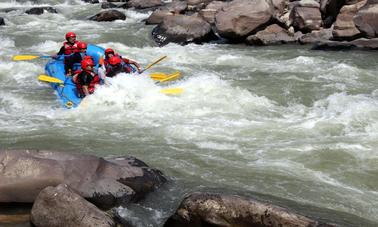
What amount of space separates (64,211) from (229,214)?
1.21 meters

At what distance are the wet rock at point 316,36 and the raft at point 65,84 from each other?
567 cm

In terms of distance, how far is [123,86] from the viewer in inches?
353

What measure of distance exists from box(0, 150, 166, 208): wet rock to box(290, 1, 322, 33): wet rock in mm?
10132

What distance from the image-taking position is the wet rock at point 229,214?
3.63 metres

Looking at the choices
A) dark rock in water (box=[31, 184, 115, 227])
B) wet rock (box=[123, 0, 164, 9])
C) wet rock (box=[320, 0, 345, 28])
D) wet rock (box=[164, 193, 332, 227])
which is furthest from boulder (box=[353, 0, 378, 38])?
dark rock in water (box=[31, 184, 115, 227])

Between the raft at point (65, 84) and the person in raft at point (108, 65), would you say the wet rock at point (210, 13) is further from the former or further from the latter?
the person in raft at point (108, 65)

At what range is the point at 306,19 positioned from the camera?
45.3 ft

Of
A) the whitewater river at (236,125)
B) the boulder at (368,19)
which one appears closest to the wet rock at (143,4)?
the whitewater river at (236,125)

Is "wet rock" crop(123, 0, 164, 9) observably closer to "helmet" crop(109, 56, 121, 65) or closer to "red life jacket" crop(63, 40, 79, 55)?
"red life jacket" crop(63, 40, 79, 55)

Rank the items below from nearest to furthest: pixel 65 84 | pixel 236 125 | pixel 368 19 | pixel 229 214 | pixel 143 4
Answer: pixel 229 214 → pixel 236 125 → pixel 65 84 → pixel 368 19 → pixel 143 4

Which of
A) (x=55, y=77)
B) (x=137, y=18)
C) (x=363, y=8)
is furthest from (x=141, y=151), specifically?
(x=137, y=18)

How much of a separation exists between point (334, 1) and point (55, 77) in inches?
304

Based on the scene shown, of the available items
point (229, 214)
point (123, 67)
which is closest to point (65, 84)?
point (123, 67)

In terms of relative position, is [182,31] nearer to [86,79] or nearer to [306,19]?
[306,19]
